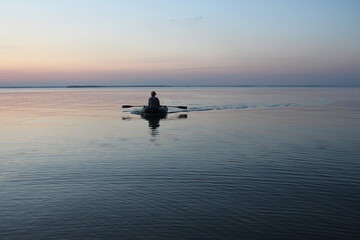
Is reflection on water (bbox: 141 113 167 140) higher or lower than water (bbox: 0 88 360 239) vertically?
lower

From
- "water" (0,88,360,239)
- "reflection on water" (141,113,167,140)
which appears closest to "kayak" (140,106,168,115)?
"reflection on water" (141,113,167,140)

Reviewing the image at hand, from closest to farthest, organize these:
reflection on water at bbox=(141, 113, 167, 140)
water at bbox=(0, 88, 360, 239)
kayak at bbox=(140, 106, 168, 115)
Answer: water at bbox=(0, 88, 360, 239), reflection on water at bbox=(141, 113, 167, 140), kayak at bbox=(140, 106, 168, 115)

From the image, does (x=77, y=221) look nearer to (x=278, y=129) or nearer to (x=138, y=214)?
(x=138, y=214)

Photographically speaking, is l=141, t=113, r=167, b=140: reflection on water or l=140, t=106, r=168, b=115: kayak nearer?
l=141, t=113, r=167, b=140: reflection on water

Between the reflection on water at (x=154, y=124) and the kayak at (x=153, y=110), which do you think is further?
the kayak at (x=153, y=110)

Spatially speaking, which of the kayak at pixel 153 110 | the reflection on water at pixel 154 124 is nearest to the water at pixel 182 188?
the reflection on water at pixel 154 124

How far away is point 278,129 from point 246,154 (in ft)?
38.1

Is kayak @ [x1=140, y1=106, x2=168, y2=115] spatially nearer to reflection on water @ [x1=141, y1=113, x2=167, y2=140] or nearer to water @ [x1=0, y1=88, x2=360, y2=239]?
reflection on water @ [x1=141, y1=113, x2=167, y2=140]

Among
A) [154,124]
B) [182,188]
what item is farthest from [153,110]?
[182,188]

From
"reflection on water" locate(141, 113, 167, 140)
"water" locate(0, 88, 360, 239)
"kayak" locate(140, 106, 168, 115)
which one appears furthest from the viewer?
"kayak" locate(140, 106, 168, 115)

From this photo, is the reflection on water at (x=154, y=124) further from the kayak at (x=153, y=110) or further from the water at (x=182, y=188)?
the water at (x=182, y=188)

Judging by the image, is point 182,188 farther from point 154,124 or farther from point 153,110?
point 153,110

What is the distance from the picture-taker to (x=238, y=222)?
31.6 ft

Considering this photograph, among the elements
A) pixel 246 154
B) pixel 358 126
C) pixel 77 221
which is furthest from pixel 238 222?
pixel 358 126
